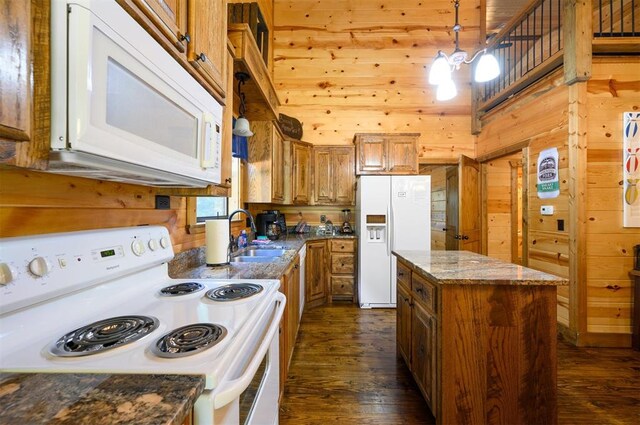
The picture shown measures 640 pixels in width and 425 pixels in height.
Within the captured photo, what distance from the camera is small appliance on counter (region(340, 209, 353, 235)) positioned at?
4113 millimetres

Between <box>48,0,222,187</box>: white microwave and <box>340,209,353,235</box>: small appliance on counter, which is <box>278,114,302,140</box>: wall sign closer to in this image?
<box>340,209,353,235</box>: small appliance on counter

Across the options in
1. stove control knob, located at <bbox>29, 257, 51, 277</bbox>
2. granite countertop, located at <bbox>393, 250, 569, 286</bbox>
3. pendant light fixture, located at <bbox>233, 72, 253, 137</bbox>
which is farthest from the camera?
pendant light fixture, located at <bbox>233, 72, 253, 137</bbox>

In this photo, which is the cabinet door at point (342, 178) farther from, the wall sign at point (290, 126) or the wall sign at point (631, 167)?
the wall sign at point (631, 167)

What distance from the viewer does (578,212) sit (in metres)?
2.48

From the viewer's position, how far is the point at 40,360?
2.08 ft

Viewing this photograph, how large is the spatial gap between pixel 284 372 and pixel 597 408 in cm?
199

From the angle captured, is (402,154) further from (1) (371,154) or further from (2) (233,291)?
Answer: (2) (233,291)

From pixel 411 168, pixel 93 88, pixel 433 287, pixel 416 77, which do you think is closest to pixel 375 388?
pixel 433 287

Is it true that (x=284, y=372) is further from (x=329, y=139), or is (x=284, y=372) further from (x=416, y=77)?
(x=416, y=77)

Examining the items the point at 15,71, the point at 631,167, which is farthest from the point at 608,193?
the point at 15,71

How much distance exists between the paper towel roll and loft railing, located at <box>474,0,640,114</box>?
347 centimetres

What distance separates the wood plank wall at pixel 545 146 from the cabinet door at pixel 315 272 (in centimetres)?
240

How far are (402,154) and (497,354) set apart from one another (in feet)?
9.43

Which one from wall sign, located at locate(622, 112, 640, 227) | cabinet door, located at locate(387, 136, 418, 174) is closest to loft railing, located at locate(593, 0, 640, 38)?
wall sign, located at locate(622, 112, 640, 227)
